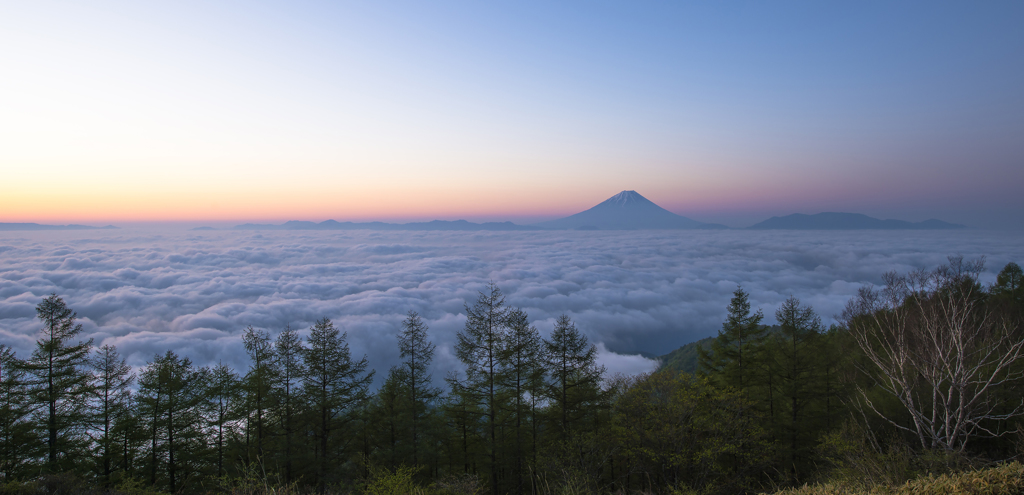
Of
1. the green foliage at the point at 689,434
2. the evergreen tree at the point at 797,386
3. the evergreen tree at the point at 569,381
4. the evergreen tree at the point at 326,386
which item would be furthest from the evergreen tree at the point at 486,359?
the evergreen tree at the point at 797,386

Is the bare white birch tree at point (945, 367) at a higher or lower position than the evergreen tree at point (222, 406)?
higher

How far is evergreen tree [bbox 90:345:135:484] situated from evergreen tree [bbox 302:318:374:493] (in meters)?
10.5

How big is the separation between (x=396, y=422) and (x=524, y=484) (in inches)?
303

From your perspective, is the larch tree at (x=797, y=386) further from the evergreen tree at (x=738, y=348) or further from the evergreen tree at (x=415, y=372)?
the evergreen tree at (x=415, y=372)

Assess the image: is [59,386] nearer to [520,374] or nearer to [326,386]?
[326,386]

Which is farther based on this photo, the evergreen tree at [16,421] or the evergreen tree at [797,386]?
the evergreen tree at [797,386]

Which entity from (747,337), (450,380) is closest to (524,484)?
(450,380)

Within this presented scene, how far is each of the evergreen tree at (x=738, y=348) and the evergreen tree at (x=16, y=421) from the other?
33303 millimetres

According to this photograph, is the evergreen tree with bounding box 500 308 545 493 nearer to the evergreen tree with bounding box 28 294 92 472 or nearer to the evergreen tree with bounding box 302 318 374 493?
the evergreen tree with bounding box 302 318 374 493

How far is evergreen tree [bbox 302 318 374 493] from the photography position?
18508 millimetres

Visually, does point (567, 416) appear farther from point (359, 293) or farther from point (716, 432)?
point (359, 293)

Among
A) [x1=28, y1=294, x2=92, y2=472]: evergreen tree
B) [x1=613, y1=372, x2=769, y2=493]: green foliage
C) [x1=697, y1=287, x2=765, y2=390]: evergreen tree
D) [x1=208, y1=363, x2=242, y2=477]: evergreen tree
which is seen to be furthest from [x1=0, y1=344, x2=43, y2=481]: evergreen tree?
[x1=697, y1=287, x2=765, y2=390]: evergreen tree

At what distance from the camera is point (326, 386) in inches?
752

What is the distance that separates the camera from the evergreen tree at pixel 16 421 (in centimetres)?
1777
